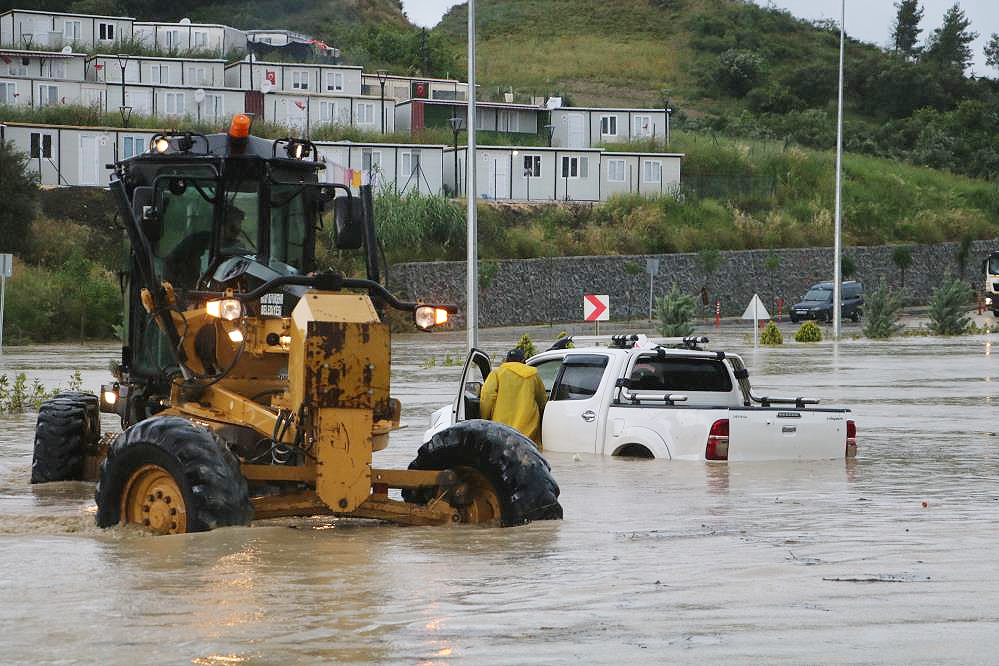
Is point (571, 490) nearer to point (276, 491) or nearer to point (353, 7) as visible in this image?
point (276, 491)

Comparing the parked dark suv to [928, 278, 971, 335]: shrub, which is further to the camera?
the parked dark suv

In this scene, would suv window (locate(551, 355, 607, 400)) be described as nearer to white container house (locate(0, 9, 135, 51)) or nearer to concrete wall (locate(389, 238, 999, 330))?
concrete wall (locate(389, 238, 999, 330))

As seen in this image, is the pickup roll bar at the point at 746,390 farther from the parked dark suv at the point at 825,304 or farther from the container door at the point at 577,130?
the container door at the point at 577,130

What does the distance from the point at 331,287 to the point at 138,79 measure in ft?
274

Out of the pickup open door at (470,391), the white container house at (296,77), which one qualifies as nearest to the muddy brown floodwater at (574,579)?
the pickup open door at (470,391)

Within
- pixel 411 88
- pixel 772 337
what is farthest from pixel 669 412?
pixel 411 88

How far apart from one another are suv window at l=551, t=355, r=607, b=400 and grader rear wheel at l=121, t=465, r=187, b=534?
23.4 feet

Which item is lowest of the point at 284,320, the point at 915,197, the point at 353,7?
the point at 284,320

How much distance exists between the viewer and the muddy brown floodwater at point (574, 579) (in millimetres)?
7668

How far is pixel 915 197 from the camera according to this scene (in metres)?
92.1

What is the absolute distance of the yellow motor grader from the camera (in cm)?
1036

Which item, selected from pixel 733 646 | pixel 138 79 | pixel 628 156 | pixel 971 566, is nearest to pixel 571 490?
pixel 971 566

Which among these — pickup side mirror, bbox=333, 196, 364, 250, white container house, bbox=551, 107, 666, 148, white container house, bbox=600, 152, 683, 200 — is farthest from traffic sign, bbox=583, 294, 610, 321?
white container house, bbox=551, 107, 666, 148

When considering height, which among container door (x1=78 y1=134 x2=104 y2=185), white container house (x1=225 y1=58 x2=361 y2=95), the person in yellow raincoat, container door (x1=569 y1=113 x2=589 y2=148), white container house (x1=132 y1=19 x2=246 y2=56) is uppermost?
white container house (x1=132 y1=19 x2=246 y2=56)
